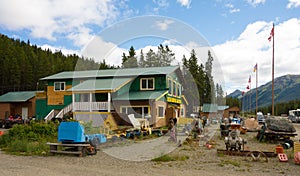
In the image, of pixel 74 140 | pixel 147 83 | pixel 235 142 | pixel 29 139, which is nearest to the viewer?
pixel 74 140

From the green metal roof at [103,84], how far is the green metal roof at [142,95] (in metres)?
1.15

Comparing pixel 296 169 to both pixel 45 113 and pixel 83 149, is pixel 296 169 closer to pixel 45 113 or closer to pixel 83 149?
pixel 83 149

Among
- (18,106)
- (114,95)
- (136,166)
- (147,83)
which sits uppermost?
(147,83)

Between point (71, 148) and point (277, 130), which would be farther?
point (277, 130)

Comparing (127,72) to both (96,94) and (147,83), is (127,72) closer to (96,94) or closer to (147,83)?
(147,83)

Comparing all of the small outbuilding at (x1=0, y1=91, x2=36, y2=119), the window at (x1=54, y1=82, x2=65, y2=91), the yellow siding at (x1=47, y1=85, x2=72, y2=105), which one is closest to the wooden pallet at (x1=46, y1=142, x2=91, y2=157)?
the yellow siding at (x1=47, y1=85, x2=72, y2=105)

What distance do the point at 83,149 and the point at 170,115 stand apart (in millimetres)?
16023

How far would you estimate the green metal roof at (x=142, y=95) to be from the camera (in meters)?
23.2

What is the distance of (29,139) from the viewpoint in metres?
12.9

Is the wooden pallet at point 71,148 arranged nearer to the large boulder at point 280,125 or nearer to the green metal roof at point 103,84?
the large boulder at point 280,125

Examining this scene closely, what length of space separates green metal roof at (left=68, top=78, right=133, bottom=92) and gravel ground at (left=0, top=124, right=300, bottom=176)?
44.1ft

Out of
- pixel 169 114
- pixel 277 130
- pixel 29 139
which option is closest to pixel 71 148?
pixel 29 139

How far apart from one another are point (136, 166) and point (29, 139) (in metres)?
6.99

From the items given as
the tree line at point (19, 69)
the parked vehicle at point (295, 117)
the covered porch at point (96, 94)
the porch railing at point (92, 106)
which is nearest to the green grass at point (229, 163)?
the covered porch at point (96, 94)
